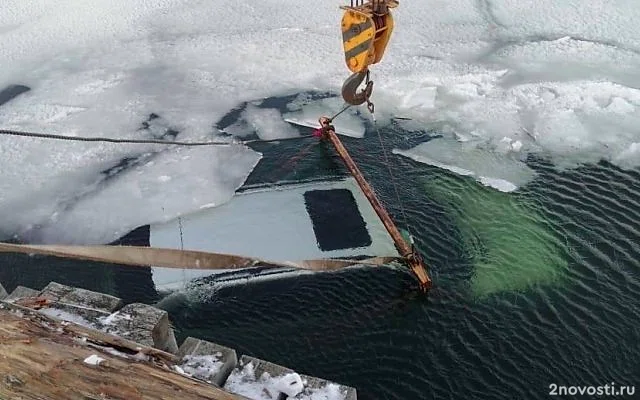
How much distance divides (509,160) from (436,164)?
0.72 meters

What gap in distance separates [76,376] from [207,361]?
A: 581mm

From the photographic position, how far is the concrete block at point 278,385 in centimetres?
244

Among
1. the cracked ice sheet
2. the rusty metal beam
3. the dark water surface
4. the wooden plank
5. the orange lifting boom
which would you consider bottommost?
the dark water surface

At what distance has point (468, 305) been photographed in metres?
4.35

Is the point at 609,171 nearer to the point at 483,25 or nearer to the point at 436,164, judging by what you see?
the point at 436,164

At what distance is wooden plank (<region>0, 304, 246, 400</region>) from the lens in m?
2.10

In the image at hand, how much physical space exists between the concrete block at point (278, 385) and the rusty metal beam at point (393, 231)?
1958 millimetres

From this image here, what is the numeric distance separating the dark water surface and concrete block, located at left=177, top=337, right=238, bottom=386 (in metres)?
1.42

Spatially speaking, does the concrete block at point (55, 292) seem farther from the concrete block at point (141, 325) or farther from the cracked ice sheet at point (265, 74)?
the cracked ice sheet at point (265, 74)

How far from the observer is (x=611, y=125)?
20.6ft

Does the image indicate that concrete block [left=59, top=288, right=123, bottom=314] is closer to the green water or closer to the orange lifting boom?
the orange lifting boom

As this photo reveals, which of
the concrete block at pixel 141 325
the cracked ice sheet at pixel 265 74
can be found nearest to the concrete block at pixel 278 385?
the concrete block at pixel 141 325

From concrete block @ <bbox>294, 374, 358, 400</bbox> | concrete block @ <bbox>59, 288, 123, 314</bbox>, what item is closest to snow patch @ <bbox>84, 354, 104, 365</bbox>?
concrete block @ <bbox>59, 288, 123, 314</bbox>

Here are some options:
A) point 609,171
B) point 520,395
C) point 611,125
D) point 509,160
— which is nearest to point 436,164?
point 509,160
